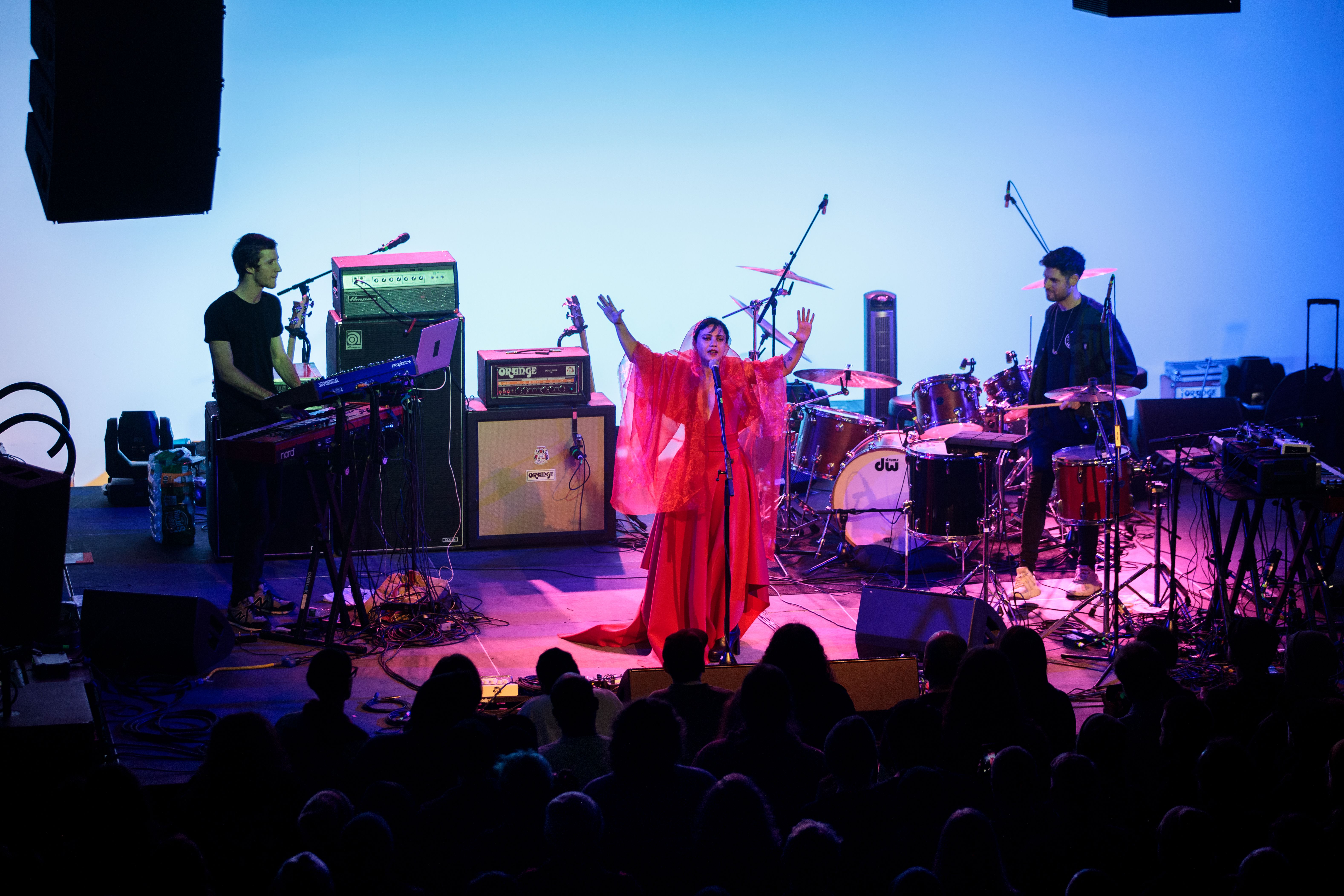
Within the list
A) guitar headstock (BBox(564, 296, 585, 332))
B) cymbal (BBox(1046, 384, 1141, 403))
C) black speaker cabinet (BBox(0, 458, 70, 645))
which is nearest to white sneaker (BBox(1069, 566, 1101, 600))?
cymbal (BBox(1046, 384, 1141, 403))

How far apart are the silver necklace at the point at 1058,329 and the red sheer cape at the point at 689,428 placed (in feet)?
6.04

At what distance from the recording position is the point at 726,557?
5109mm

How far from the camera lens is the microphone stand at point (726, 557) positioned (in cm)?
505

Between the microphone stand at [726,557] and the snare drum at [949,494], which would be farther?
the snare drum at [949,494]

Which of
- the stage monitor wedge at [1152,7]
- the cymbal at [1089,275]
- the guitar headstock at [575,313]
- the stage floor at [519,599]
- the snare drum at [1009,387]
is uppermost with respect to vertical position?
the stage monitor wedge at [1152,7]

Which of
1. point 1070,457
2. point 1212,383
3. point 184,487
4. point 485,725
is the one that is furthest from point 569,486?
point 1212,383

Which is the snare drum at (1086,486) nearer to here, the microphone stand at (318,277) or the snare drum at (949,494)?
the snare drum at (949,494)

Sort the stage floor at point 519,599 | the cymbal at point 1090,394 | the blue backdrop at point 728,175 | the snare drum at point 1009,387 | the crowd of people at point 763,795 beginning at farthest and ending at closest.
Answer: the blue backdrop at point 728,175
the snare drum at point 1009,387
the cymbal at point 1090,394
the stage floor at point 519,599
the crowd of people at point 763,795

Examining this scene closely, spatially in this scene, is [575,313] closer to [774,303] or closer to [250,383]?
[774,303]

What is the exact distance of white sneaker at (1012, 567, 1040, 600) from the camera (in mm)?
6273

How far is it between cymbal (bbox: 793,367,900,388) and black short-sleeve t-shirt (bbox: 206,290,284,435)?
10.1 feet

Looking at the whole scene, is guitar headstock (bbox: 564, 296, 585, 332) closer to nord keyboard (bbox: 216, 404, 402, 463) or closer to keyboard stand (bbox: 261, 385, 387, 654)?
nord keyboard (bbox: 216, 404, 402, 463)

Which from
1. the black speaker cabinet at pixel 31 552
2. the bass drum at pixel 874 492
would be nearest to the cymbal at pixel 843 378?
the bass drum at pixel 874 492

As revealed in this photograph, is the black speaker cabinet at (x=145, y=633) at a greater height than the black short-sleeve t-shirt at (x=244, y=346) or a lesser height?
lesser
